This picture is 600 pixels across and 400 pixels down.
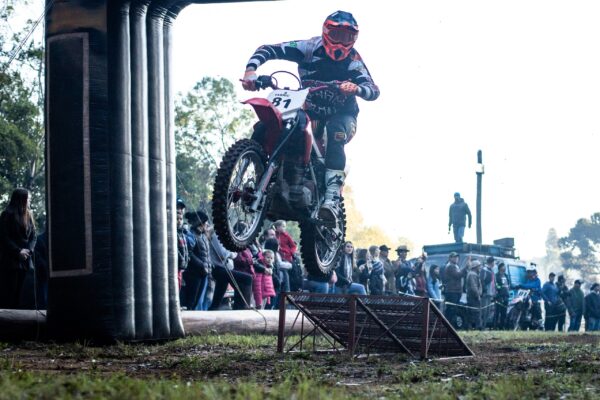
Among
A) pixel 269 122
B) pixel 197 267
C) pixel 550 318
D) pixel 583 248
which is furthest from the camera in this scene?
pixel 583 248

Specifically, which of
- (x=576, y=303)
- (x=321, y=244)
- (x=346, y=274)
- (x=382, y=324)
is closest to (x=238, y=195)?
(x=382, y=324)

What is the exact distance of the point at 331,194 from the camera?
1380 centimetres

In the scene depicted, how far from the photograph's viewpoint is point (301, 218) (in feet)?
45.0

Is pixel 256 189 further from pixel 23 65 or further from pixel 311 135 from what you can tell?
pixel 23 65

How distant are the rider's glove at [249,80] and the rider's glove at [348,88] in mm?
1124

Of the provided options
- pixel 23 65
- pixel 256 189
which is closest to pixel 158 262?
pixel 256 189

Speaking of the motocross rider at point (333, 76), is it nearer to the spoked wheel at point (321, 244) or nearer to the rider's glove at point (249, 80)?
the rider's glove at point (249, 80)

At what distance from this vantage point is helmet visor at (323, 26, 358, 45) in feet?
44.1

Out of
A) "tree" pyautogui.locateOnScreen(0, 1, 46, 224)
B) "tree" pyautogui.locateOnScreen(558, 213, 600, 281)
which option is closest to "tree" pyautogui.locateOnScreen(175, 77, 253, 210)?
"tree" pyautogui.locateOnScreen(0, 1, 46, 224)

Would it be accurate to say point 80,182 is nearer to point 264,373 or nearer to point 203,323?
point 203,323

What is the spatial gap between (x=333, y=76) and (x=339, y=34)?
0.56m

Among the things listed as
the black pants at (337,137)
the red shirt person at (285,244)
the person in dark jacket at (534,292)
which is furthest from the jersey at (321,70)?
the person in dark jacket at (534,292)

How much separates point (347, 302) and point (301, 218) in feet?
8.43

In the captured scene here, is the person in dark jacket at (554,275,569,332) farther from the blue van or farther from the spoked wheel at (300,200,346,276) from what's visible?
the spoked wheel at (300,200,346,276)
